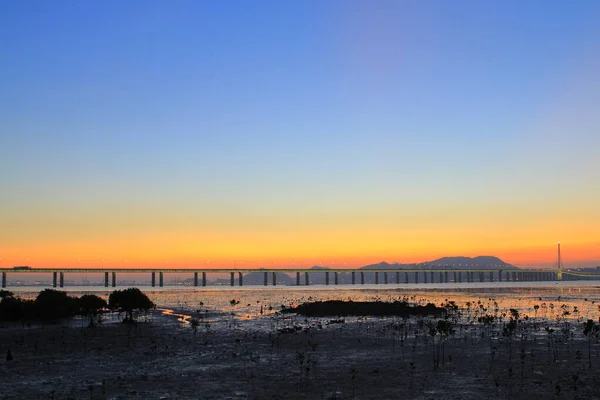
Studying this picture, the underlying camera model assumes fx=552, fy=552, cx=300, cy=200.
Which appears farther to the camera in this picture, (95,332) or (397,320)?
(397,320)

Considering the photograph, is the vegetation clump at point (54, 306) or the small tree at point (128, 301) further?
the vegetation clump at point (54, 306)

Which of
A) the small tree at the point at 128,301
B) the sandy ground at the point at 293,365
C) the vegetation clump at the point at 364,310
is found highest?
the small tree at the point at 128,301

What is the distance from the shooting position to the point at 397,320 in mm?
72938

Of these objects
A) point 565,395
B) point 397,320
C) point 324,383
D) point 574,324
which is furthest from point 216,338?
point 574,324

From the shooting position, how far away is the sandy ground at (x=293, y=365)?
29844 mm

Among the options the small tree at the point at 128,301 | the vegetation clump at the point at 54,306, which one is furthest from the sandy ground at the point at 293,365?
the vegetation clump at the point at 54,306

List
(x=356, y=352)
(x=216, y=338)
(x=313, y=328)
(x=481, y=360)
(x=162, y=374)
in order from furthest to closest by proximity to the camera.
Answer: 1. (x=313, y=328)
2. (x=216, y=338)
3. (x=356, y=352)
4. (x=481, y=360)
5. (x=162, y=374)

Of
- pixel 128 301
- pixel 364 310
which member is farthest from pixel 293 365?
pixel 364 310

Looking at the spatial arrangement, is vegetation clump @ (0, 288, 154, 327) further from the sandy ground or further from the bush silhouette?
the sandy ground

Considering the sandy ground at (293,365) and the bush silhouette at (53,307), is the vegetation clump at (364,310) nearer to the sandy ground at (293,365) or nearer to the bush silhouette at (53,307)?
the sandy ground at (293,365)

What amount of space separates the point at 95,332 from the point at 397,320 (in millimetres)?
37458

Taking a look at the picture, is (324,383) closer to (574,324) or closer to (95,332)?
(95,332)

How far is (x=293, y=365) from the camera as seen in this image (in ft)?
126

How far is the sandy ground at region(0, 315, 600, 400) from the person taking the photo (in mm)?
29844
